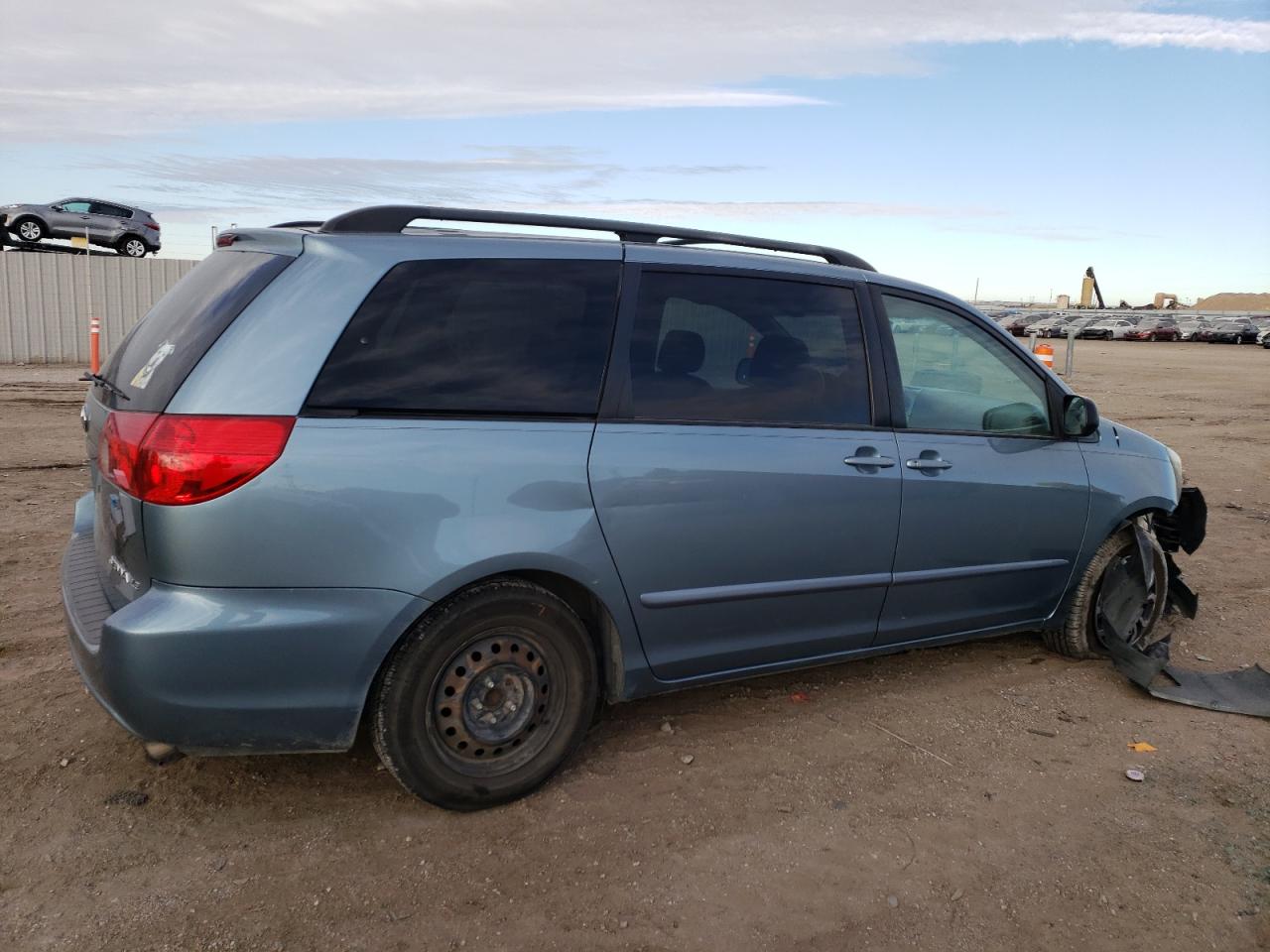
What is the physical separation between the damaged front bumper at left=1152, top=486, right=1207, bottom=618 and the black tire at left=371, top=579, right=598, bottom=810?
3.34 metres

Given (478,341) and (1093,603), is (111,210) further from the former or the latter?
(1093,603)

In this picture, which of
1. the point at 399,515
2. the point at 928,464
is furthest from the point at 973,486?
the point at 399,515

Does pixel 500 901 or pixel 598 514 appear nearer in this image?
pixel 500 901

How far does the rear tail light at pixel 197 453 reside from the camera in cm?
265

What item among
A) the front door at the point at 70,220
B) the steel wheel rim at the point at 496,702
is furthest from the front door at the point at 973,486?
the front door at the point at 70,220

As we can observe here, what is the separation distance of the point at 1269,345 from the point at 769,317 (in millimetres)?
52283

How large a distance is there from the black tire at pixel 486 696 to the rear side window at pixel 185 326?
1.01 meters

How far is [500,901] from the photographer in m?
2.72

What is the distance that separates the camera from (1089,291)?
12619cm

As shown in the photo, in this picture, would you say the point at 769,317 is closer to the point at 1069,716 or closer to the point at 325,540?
the point at 325,540

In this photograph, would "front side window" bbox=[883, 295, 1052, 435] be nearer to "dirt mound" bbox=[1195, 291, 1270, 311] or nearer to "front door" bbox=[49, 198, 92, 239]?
"front door" bbox=[49, 198, 92, 239]

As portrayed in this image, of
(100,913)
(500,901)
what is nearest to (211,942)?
(100,913)

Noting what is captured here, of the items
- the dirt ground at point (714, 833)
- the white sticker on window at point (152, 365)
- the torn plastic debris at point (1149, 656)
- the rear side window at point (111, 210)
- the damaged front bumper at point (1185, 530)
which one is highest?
the rear side window at point (111, 210)

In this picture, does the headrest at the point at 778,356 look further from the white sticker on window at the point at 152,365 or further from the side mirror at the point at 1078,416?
the white sticker on window at the point at 152,365
